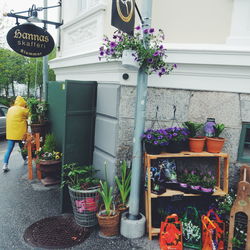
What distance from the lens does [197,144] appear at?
388 centimetres

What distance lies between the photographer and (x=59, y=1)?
22.8ft

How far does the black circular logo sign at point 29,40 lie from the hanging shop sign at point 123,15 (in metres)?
3.20

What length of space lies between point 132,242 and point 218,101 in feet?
8.27

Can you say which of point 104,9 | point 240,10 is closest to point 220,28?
point 240,10

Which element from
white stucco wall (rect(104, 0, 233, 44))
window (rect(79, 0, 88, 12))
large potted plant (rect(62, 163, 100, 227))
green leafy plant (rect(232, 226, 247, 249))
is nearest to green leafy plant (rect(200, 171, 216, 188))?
green leafy plant (rect(232, 226, 247, 249))

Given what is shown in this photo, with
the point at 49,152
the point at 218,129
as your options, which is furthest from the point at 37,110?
the point at 218,129

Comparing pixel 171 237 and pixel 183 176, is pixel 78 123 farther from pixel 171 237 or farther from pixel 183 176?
pixel 171 237

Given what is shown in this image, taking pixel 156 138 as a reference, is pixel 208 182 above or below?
below

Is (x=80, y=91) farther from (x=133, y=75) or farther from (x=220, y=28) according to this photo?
(x=220, y=28)

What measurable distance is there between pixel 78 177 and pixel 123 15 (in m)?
2.71

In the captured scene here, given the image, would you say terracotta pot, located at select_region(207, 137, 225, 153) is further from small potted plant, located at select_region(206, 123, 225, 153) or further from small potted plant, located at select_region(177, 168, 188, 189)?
small potted plant, located at select_region(177, 168, 188, 189)

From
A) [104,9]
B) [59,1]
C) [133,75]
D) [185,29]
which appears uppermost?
[59,1]

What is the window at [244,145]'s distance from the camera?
13.3ft

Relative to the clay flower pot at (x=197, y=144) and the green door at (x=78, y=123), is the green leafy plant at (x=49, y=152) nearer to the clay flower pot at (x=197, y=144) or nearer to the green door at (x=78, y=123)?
the green door at (x=78, y=123)
